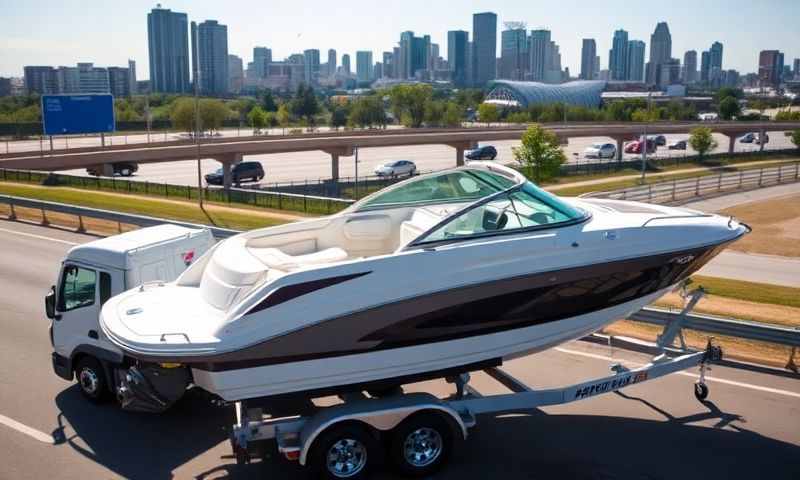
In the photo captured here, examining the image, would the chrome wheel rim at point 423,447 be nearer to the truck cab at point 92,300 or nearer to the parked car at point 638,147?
the truck cab at point 92,300

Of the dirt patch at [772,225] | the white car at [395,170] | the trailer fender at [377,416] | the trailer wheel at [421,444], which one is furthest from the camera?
the white car at [395,170]

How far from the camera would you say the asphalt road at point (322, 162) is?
58938mm

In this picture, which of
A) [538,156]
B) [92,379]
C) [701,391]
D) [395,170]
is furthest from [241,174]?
[701,391]

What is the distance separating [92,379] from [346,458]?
4.33m

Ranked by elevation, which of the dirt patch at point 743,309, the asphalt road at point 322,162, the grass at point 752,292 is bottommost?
the asphalt road at point 322,162

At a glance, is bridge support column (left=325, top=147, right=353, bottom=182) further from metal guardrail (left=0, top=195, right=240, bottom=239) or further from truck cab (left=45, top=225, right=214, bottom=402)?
truck cab (left=45, top=225, right=214, bottom=402)

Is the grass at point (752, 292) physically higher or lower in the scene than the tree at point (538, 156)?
lower

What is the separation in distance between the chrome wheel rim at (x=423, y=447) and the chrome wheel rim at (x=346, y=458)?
1.64 ft

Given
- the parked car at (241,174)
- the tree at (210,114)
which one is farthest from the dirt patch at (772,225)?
the tree at (210,114)

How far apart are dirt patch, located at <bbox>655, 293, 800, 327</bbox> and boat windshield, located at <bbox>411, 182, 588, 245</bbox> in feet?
21.5

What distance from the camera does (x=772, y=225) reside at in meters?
35.0

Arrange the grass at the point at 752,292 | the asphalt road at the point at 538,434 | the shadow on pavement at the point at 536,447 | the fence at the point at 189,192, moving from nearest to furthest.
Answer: the shadow on pavement at the point at 536,447, the asphalt road at the point at 538,434, the grass at the point at 752,292, the fence at the point at 189,192

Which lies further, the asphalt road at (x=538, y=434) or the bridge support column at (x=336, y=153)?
the bridge support column at (x=336, y=153)

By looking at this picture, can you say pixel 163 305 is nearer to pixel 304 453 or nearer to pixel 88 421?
pixel 88 421
